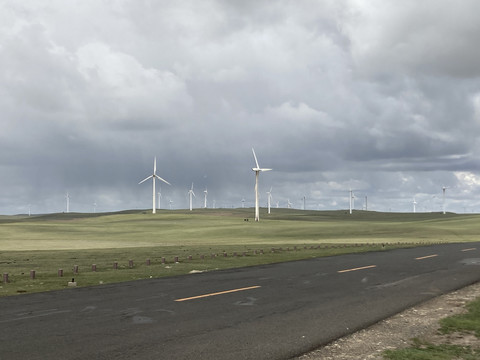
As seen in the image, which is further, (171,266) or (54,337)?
(171,266)

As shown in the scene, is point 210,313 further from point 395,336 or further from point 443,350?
point 443,350

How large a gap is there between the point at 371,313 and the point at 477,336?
2.95 m

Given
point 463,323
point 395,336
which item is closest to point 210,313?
point 395,336

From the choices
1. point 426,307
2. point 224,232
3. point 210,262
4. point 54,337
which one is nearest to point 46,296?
point 54,337

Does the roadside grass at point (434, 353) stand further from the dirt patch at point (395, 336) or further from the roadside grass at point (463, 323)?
the roadside grass at point (463, 323)

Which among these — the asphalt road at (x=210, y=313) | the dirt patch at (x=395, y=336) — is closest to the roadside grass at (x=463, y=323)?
the dirt patch at (x=395, y=336)

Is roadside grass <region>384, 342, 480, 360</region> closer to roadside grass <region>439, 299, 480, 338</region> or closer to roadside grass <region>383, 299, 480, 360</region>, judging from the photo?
roadside grass <region>383, 299, 480, 360</region>

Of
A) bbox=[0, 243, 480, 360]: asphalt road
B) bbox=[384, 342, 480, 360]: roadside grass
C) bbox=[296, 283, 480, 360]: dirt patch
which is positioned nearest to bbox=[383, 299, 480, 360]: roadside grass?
bbox=[384, 342, 480, 360]: roadside grass

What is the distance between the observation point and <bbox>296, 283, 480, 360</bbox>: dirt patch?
862 cm

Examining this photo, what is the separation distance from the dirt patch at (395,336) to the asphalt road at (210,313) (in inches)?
14.1

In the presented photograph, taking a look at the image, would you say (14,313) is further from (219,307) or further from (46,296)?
(219,307)

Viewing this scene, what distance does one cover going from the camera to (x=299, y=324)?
35.9 feet

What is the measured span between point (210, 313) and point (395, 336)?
15.5 feet

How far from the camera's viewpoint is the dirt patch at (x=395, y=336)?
8617 millimetres
